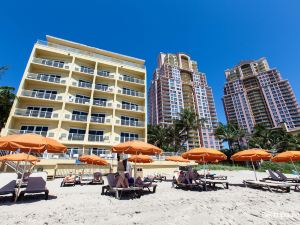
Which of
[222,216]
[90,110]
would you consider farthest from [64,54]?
[222,216]

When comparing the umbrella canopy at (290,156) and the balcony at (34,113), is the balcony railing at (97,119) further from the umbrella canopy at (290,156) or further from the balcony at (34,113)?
the umbrella canopy at (290,156)

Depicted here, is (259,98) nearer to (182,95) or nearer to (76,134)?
(182,95)

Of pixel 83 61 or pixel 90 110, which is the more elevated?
pixel 83 61

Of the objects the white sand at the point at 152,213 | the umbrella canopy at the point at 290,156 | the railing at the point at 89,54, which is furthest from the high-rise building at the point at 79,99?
the umbrella canopy at the point at 290,156

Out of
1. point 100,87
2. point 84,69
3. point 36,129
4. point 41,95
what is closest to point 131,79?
point 100,87

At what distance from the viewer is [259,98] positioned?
365ft

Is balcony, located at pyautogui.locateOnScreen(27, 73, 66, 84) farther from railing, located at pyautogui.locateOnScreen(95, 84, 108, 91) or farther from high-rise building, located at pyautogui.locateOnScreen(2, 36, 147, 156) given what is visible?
railing, located at pyautogui.locateOnScreen(95, 84, 108, 91)

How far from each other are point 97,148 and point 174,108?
3436 inches

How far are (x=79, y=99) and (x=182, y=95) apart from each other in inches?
3768

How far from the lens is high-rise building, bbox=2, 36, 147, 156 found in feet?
68.7

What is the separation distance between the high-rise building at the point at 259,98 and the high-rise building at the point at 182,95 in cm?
1681

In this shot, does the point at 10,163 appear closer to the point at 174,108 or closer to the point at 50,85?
the point at 50,85

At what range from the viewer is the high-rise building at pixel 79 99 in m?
21.0

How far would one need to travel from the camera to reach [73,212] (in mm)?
4820
